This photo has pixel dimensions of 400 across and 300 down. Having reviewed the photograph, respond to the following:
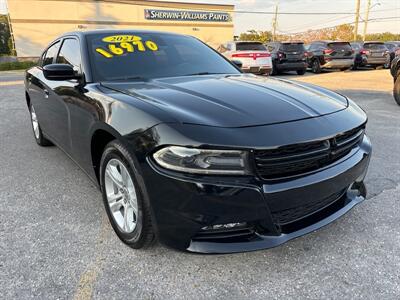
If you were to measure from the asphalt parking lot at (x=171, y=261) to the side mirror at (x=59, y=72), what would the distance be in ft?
3.69

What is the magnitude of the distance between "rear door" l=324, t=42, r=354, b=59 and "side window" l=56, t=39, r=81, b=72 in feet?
48.8

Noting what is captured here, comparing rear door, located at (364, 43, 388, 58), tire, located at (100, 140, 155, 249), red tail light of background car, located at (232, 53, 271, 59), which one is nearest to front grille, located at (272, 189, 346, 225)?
tire, located at (100, 140, 155, 249)

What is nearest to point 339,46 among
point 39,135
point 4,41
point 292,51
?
point 292,51

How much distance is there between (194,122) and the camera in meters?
2.09

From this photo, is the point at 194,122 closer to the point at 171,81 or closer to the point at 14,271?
the point at 171,81

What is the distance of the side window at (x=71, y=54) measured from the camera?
333 cm

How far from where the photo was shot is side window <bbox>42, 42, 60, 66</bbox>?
4.22 m

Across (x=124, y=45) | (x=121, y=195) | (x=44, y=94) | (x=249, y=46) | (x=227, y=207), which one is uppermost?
(x=124, y=45)

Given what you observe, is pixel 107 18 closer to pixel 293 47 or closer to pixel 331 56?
pixel 293 47

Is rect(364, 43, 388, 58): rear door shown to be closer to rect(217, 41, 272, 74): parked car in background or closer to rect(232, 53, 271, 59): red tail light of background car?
rect(217, 41, 272, 74): parked car in background

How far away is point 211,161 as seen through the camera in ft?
6.57

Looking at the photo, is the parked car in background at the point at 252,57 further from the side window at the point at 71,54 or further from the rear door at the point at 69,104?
the rear door at the point at 69,104

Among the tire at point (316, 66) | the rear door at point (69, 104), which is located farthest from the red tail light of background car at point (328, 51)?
the rear door at point (69, 104)

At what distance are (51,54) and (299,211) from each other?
3554 millimetres
